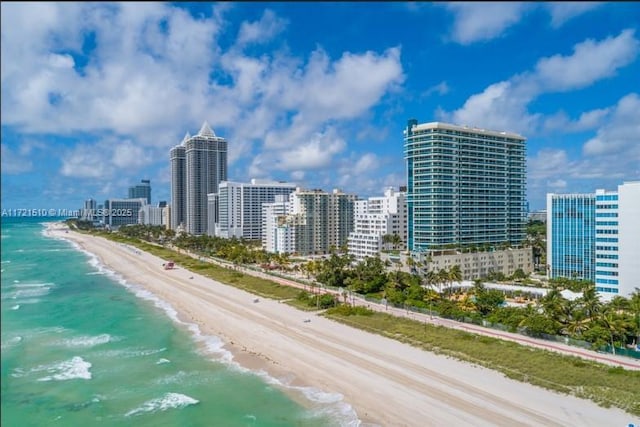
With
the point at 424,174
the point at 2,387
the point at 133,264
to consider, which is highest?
the point at 424,174

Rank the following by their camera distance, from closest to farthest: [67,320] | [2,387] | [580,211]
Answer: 1. [2,387]
2. [67,320]
3. [580,211]

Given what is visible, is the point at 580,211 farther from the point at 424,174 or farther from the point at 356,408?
the point at 356,408

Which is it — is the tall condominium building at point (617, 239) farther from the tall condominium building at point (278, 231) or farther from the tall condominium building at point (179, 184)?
the tall condominium building at point (179, 184)

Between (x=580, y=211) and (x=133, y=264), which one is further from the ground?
(x=580, y=211)

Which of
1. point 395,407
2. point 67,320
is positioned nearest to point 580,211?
point 395,407

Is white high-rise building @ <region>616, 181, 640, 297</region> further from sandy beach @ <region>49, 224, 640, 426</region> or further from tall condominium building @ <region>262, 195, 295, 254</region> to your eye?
tall condominium building @ <region>262, 195, 295, 254</region>

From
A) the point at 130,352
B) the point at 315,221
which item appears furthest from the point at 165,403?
the point at 315,221

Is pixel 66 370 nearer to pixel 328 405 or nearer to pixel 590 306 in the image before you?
pixel 328 405
